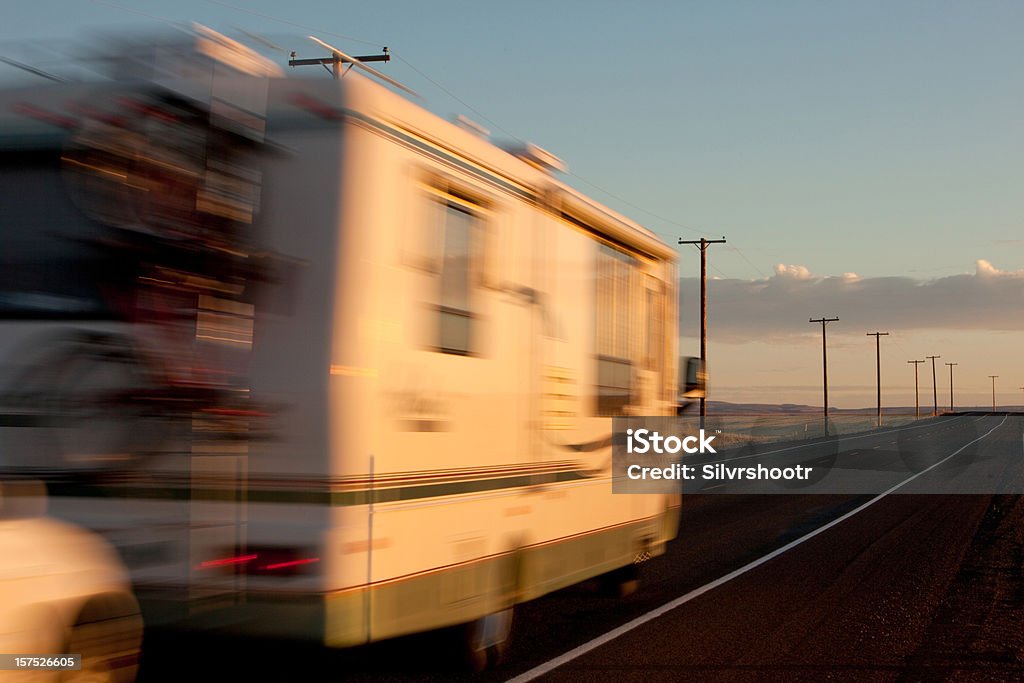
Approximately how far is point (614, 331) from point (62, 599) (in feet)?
18.7

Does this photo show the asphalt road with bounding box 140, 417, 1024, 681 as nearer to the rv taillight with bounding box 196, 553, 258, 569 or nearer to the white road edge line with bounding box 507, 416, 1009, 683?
the white road edge line with bounding box 507, 416, 1009, 683

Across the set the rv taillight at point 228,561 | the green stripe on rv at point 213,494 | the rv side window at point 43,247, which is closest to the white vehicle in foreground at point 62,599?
the green stripe on rv at point 213,494

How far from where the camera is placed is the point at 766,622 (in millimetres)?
9977

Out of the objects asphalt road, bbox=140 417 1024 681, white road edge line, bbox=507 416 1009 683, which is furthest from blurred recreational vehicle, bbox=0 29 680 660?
white road edge line, bbox=507 416 1009 683

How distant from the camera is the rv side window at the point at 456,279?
6.78m

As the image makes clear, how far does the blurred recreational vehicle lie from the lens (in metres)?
5.64

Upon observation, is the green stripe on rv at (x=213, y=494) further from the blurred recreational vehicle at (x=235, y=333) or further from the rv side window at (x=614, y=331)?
the rv side window at (x=614, y=331)

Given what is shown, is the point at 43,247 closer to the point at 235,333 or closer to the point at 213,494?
the point at 235,333

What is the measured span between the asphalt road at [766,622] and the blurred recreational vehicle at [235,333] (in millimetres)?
555

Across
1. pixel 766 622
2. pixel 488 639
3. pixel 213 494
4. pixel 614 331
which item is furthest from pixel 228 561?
pixel 766 622

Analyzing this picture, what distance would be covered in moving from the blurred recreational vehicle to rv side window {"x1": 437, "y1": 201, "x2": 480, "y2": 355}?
73 mm

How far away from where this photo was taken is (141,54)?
237 inches

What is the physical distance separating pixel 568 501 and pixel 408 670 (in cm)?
175

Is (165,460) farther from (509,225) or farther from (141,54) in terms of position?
(509,225)
